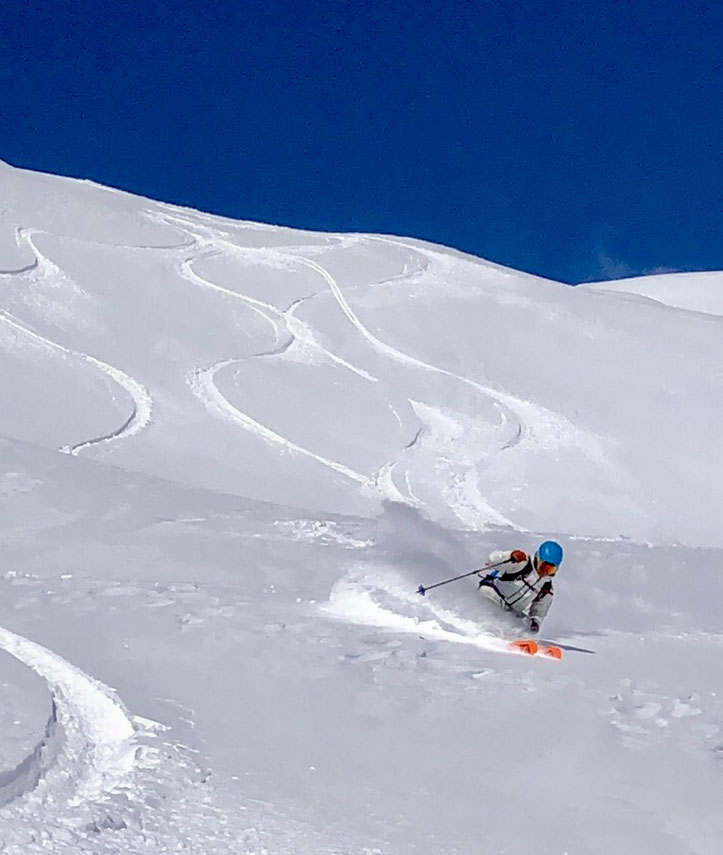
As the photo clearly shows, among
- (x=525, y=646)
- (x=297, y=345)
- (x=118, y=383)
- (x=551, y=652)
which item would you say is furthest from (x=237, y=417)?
(x=551, y=652)

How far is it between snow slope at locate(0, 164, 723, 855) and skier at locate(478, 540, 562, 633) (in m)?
0.26

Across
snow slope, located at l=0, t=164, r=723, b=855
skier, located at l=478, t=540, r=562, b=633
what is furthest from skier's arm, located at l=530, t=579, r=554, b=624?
snow slope, located at l=0, t=164, r=723, b=855

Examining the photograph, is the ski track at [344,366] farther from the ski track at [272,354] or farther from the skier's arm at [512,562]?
the skier's arm at [512,562]

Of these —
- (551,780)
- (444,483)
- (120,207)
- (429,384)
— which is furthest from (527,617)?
(120,207)

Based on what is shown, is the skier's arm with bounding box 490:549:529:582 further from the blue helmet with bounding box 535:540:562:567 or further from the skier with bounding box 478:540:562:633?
the blue helmet with bounding box 535:540:562:567

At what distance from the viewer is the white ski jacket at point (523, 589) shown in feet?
31.5

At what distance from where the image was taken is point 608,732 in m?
6.27

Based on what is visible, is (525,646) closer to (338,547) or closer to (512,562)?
(512,562)

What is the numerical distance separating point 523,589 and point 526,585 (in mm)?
43

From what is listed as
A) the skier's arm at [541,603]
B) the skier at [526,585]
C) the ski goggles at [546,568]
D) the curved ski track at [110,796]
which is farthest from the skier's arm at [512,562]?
the curved ski track at [110,796]

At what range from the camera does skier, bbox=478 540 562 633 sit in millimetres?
9602

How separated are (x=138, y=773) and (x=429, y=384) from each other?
20.9 metres

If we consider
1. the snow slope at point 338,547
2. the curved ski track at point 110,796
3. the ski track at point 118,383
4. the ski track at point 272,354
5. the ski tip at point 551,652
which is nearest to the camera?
the curved ski track at point 110,796

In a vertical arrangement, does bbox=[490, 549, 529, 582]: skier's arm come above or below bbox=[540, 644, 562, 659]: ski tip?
above
